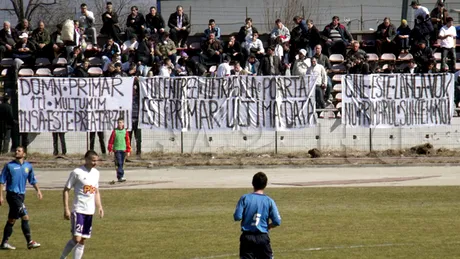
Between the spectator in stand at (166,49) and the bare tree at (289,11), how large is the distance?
13982 mm

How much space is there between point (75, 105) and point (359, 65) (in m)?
10.2

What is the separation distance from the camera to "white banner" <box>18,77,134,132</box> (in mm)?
29734

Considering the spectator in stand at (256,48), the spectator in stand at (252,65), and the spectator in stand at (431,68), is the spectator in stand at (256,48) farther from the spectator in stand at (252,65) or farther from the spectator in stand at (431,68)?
the spectator in stand at (431,68)

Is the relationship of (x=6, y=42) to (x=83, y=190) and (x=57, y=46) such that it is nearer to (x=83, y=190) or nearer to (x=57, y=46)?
(x=57, y=46)

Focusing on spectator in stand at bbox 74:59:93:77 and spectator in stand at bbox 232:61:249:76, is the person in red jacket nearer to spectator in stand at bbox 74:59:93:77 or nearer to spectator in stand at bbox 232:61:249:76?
spectator in stand at bbox 74:59:93:77

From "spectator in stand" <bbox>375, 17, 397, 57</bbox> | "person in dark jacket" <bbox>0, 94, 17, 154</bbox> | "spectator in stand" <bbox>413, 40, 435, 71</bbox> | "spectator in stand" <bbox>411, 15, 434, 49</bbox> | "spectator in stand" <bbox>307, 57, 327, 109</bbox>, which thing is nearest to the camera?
"person in dark jacket" <bbox>0, 94, 17, 154</bbox>

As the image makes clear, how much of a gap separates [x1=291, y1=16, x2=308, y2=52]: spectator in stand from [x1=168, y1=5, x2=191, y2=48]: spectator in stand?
449 centimetres

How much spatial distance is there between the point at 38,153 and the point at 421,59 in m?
14.3

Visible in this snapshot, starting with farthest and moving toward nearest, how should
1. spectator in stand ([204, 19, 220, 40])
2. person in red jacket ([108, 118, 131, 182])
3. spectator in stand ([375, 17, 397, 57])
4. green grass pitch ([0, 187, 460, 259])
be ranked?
spectator in stand ([375, 17, 397, 57]) → spectator in stand ([204, 19, 220, 40]) → person in red jacket ([108, 118, 131, 182]) → green grass pitch ([0, 187, 460, 259])

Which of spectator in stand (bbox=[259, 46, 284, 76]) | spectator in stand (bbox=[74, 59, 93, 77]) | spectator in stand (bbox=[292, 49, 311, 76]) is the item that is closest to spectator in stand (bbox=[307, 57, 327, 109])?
spectator in stand (bbox=[292, 49, 311, 76])

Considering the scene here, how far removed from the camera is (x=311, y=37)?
1316 inches

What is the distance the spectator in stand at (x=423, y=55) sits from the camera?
3153 centimetres

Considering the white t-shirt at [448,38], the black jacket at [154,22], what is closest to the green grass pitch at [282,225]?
the white t-shirt at [448,38]

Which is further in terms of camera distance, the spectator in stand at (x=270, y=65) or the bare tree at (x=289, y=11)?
the bare tree at (x=289, y=11)
